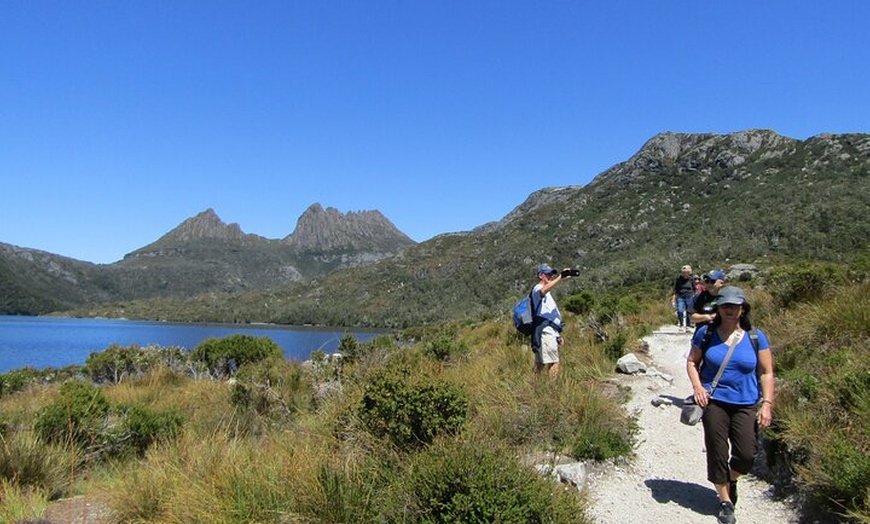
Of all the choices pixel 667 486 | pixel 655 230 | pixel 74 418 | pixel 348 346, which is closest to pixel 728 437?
pixel 667 486

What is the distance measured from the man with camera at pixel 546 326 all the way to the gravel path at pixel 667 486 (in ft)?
4.47

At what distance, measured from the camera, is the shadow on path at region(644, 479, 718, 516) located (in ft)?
15.5

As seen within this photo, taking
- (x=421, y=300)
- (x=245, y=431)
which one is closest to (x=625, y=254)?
(x=421, y=300)

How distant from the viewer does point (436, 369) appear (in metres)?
8.74

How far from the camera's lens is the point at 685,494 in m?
5.04

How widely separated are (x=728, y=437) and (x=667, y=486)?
1.04m

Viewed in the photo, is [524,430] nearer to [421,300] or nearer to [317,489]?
[317,489]

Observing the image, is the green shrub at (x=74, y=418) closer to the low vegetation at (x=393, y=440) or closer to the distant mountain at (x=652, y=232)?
the low vegetation at (x=393, y=440)

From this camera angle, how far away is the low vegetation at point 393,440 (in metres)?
3.39

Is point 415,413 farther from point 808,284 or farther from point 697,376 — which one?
point 808,284

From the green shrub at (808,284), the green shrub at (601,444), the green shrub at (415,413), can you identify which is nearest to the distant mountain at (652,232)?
the green shrub at (808,284)

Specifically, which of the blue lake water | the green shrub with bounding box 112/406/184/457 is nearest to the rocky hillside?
the blue lake water

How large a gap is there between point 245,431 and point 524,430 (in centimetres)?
359

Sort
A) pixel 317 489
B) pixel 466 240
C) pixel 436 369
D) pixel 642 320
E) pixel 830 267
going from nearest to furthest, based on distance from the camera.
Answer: pixel 317 489 → pixel 436 369 → pixel 830 267 → pixel 642 320 → pixel 466 240
